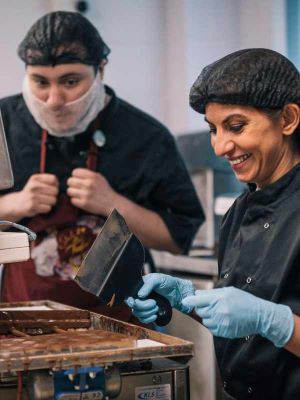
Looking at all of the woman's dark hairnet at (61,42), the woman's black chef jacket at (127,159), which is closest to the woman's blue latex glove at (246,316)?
the woman's black chef jacket at (127,159)

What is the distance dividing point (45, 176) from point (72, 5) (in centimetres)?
154

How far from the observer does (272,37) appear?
3.62 metres

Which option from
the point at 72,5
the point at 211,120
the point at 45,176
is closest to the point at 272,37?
the point at 72,5

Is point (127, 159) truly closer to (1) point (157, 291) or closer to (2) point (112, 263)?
(1) point (157, 291)

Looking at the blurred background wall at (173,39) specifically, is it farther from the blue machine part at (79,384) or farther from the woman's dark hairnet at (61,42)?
the blue machine part at (79,384)

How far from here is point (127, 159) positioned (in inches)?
94.6

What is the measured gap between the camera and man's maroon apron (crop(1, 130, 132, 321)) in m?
2.24

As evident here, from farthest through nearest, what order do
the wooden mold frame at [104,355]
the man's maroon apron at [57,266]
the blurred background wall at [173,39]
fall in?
1. the blurred background wall at [173,39]
2. the man's maroon apron at [57,266]
3. the wooden mold frame at [104,355]

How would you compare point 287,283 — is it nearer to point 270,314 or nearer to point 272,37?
point 270,314

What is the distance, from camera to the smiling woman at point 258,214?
4.91ft

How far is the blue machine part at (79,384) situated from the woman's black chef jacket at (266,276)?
1.17ft

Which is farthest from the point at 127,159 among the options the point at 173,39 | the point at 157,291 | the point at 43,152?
the point at 173,39

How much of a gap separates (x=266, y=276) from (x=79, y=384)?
45 centimetres

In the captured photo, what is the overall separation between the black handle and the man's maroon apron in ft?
1.86
